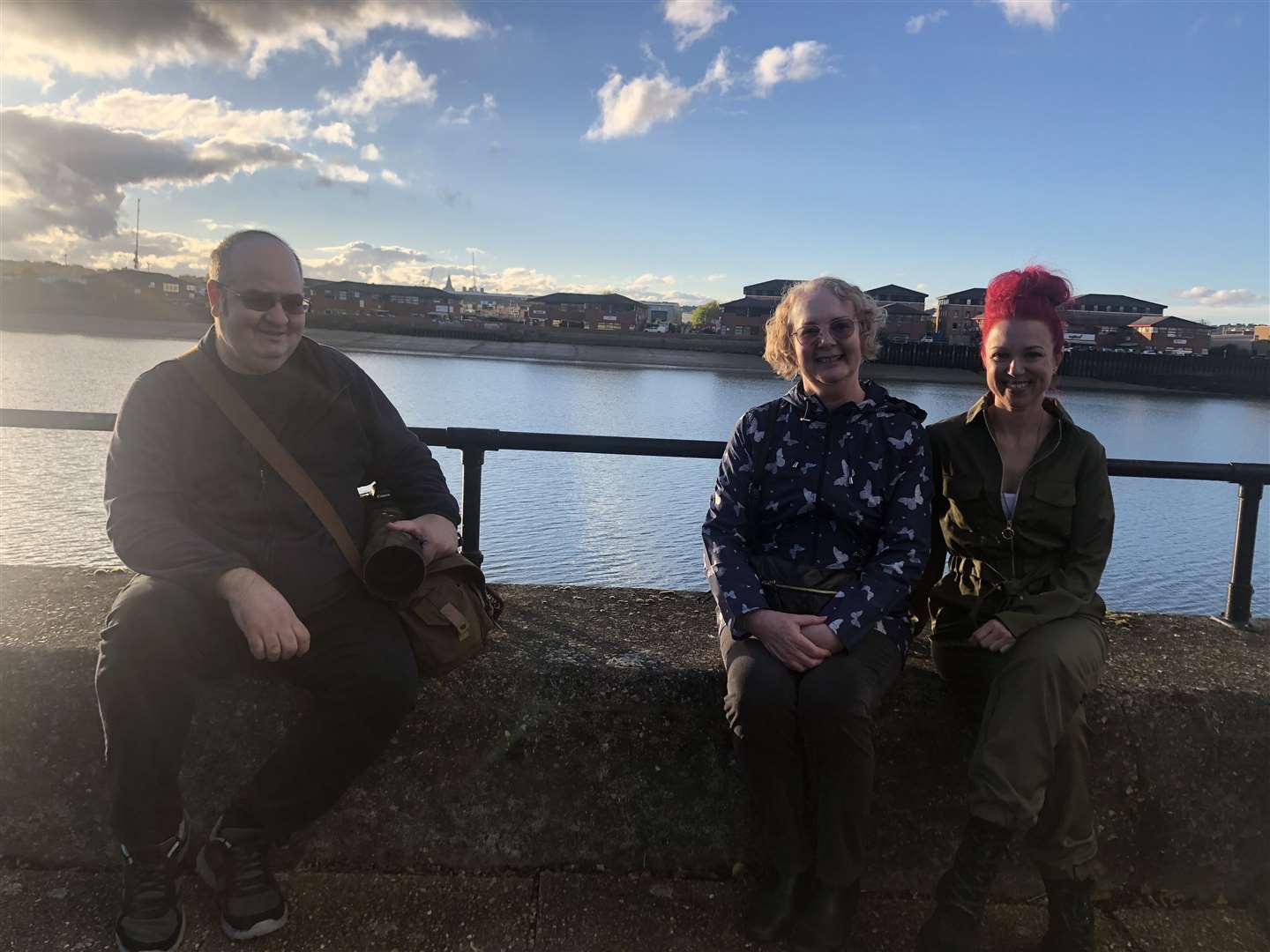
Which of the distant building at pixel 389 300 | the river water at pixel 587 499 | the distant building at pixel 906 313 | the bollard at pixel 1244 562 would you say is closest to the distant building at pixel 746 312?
the distant building at pixel 906 313

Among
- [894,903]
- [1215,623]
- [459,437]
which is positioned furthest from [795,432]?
[1215,623]

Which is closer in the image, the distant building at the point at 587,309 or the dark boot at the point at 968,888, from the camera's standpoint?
the dark boot at the point at 968,888

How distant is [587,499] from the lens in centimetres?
1013

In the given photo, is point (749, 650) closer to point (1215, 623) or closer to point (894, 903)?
point (894, 903)

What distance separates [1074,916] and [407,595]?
1824 mm

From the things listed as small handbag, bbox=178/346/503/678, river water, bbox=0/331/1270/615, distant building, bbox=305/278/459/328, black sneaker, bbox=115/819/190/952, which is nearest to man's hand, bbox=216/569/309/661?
small handbag, bbox=178/346/503/678

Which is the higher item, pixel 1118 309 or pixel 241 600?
pixel 1118 309

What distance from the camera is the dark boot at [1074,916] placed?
6.89 feet

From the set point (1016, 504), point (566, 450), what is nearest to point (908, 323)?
point (566, 450)

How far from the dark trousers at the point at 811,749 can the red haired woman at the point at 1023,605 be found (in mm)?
265

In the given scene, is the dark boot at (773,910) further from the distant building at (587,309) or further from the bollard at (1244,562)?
the distant building at (587,309)

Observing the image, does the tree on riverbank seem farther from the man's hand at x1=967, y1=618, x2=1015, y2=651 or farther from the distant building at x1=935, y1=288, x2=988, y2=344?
the man's hand at x1=967, y1=618, x2=1015, y2=651

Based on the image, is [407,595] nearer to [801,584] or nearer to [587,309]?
[801,584]

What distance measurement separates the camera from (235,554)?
7.06 feet
